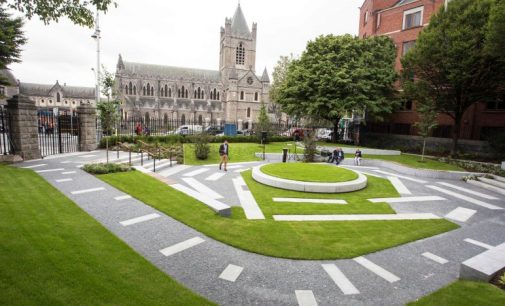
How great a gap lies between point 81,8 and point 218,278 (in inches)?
298

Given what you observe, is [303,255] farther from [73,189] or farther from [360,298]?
[73,189]

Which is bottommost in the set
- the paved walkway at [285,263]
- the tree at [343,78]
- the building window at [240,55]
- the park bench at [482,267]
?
the paved walkway at [285,263]

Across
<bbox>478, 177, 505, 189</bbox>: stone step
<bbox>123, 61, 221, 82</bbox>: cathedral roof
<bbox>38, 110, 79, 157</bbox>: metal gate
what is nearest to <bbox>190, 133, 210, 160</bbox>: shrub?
<bbox>38, 110, 79, 157</bbox>: metal gate

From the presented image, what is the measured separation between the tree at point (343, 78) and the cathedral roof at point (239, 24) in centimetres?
4641

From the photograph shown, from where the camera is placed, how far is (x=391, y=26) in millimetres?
29859

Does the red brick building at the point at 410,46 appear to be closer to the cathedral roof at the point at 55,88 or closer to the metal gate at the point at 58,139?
the metal gate at the point at 58,139

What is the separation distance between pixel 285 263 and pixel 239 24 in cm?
7329

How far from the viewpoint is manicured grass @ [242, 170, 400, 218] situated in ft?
30.6

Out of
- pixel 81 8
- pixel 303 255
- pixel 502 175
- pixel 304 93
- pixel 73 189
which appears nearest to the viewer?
pixel 303 255

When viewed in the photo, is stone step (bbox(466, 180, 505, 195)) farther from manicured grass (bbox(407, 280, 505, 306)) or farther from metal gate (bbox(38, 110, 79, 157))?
metal gate (bbox(38, 110, 79, 157))

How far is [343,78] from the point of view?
25125 mm

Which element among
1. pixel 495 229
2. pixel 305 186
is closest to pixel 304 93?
pixel 305 186

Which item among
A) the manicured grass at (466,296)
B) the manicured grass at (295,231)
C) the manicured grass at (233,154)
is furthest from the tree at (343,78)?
the manicured grass at (466,296)

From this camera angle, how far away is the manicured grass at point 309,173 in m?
12.5
